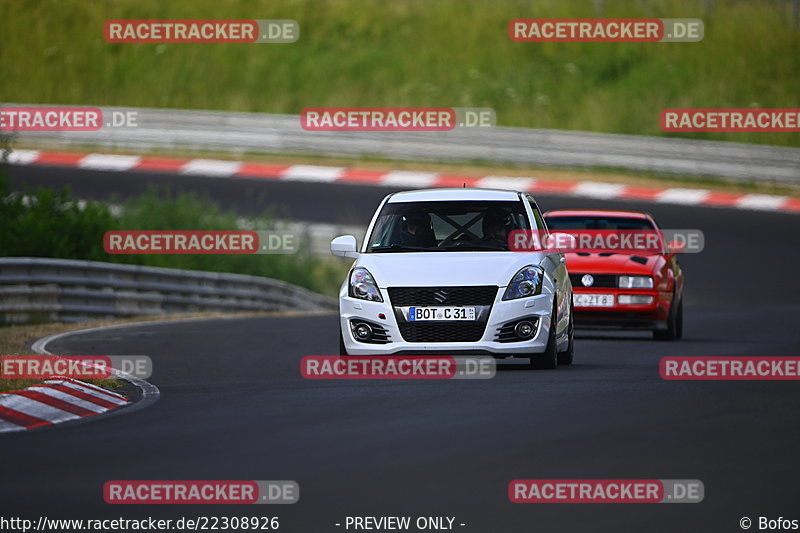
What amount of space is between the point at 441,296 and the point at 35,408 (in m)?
3.66

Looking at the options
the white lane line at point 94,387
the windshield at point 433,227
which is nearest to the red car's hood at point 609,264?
the windshield at point 433,227

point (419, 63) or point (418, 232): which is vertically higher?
point (419, 63)

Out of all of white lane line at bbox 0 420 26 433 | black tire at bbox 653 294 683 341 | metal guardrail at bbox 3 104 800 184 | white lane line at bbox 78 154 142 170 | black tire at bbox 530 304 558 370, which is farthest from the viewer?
white lane line at bbox 78 154 142 170

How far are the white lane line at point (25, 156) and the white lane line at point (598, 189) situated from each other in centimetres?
1239

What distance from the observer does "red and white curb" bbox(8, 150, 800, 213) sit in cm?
3312

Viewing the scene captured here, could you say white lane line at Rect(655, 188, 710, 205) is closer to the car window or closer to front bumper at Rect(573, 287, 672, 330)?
front bumper at Rect(573, 287, 672, 330)

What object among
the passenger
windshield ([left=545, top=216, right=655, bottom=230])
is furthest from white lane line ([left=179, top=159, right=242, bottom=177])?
the passenger

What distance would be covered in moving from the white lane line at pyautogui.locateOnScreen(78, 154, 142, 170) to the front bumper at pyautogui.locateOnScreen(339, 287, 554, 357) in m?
24.0

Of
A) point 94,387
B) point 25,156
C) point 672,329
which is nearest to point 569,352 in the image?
point 672,329

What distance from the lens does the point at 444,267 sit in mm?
13445

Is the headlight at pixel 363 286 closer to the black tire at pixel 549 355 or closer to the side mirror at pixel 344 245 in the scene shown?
the side mirror at pixel 344 245

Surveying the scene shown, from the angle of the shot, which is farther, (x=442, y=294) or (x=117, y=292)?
(x=117, y=292)

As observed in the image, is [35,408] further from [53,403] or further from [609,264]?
[609,264]

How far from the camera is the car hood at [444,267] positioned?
525 inches
